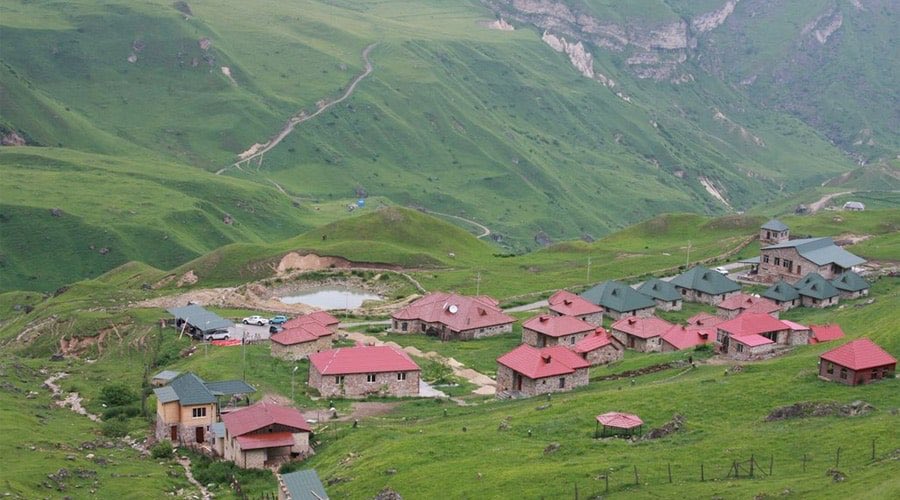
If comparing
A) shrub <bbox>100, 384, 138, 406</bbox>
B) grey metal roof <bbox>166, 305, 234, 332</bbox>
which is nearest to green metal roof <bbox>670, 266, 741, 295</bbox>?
grey metal roof <bbox>166, 305, 234, 332</bbox>

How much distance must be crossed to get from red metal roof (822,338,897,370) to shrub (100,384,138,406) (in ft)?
167

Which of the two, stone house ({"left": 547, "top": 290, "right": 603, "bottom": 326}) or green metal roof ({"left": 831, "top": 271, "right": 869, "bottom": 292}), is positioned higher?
green metal roof ({"left": 831, "top": 271, "right": 869, "bottom": 292})

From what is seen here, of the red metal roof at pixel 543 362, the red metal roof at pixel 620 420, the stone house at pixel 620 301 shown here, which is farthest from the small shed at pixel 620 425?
the stone house at pixel 620 301

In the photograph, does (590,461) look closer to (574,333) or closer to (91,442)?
(91,442)

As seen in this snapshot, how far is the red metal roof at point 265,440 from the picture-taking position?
66438 mm

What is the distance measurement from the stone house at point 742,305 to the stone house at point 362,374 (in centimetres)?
3688

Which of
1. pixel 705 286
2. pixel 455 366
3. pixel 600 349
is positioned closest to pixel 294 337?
pixel 455 366

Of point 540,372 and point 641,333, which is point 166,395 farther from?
point 641,333

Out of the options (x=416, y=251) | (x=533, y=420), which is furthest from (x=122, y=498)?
(x=416, y=251)

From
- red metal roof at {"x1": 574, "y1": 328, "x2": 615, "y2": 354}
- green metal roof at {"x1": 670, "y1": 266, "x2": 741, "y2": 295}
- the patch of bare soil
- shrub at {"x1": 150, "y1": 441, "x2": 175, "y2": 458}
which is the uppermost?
green metal roof at {"x1": 670, "y1": 266, "x2": 741, "y2": 295}

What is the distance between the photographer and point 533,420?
65.8 meters

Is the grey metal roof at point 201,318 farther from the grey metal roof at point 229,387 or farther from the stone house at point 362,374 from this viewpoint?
the grey metal roof at point 229,387

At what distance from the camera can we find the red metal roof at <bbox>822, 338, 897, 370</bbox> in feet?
206

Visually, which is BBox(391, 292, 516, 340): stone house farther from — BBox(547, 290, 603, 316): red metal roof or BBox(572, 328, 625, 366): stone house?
BBox(572, 328, 625, 366): stone house
